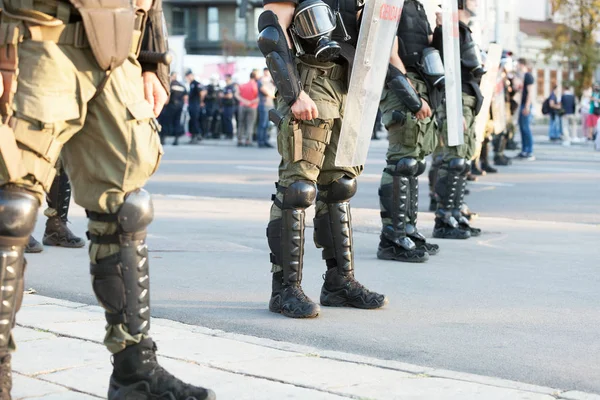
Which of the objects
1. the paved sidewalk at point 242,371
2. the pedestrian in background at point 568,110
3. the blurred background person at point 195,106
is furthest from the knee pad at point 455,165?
the blurred background person at point 195,106

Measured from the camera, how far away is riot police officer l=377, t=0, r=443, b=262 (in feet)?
23.7

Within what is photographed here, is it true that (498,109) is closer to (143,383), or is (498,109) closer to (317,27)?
(317,27)

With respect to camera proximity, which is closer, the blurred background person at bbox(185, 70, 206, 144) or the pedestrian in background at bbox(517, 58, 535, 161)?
the pedestrian in background at bbox(517, 58, 535, 161)

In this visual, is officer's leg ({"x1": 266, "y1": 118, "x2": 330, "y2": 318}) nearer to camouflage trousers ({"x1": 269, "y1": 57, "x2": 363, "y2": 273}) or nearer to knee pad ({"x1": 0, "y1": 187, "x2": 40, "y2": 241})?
camouflage trousers ({"x1": 269, "y1": 57, "x2": 363, "y2": 273})

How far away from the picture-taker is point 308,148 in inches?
213

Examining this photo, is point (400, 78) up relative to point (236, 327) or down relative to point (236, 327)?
up

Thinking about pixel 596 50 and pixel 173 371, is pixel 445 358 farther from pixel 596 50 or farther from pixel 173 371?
pixel 596 50

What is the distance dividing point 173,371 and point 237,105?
24651mm

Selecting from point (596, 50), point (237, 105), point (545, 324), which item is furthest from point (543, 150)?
point (545, 324)

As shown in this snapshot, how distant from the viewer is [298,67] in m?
5.51

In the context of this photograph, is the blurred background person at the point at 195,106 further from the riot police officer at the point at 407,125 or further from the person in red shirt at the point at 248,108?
the riot police officer at the point at 407,125

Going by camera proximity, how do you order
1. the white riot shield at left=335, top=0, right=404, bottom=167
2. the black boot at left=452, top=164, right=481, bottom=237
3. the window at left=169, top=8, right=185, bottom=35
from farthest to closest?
the window at left=169, top=8, right=185, bottom=35 → the black boot at left=452, top=164, right=481, bottom=237 → the white riot shield at left=335, top=0, right=404, bottom=167

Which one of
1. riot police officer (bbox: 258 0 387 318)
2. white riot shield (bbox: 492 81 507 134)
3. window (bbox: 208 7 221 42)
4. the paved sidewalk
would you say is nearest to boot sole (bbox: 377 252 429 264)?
riot police officer (bbox: 258 0 387 318)

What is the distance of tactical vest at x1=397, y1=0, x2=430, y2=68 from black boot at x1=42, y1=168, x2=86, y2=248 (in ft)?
8.08
